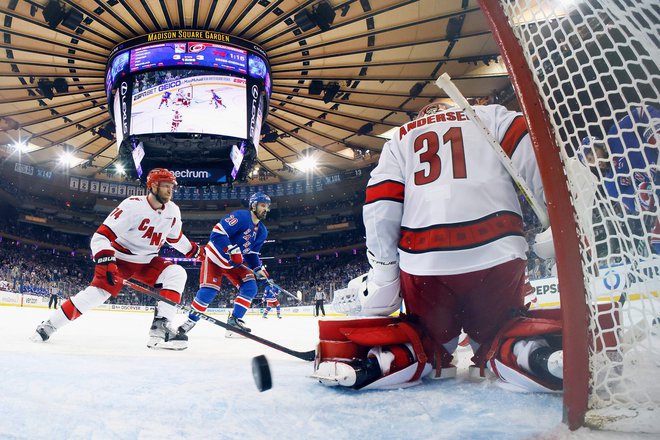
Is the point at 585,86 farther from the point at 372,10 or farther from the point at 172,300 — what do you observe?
the point at 372,10

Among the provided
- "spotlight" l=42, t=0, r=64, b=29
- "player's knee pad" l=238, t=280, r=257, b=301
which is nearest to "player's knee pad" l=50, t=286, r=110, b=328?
"player's knee pad" l=238, t=280, r=257, b=301

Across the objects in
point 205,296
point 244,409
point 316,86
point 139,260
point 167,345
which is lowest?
point 167,345

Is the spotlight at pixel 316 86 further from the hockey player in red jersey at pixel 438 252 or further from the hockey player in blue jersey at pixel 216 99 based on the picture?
the hockey player in red jersey at pixel 438 252

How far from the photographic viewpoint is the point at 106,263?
3.58 meters

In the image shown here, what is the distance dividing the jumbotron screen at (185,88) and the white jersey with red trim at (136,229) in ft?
17.6

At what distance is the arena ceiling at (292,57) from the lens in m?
8.66

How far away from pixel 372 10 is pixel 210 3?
3.36m

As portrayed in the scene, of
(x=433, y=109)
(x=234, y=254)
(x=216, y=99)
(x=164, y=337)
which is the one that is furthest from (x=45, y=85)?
(x=433, y=109)

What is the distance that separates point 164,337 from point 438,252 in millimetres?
2964

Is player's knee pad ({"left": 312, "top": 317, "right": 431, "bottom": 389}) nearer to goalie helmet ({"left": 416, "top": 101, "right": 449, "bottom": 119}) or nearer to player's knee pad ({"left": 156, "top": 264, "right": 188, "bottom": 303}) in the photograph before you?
goalie helmet ({"left": 416, "top": 101, "right": 449, "bottom": 119})

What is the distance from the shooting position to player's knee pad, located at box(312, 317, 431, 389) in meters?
1.74

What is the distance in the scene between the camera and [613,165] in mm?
1179

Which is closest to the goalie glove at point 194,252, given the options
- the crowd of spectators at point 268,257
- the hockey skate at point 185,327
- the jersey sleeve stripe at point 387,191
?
the hockey skate at point 185,327

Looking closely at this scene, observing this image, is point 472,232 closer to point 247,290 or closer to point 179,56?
point 247,290
